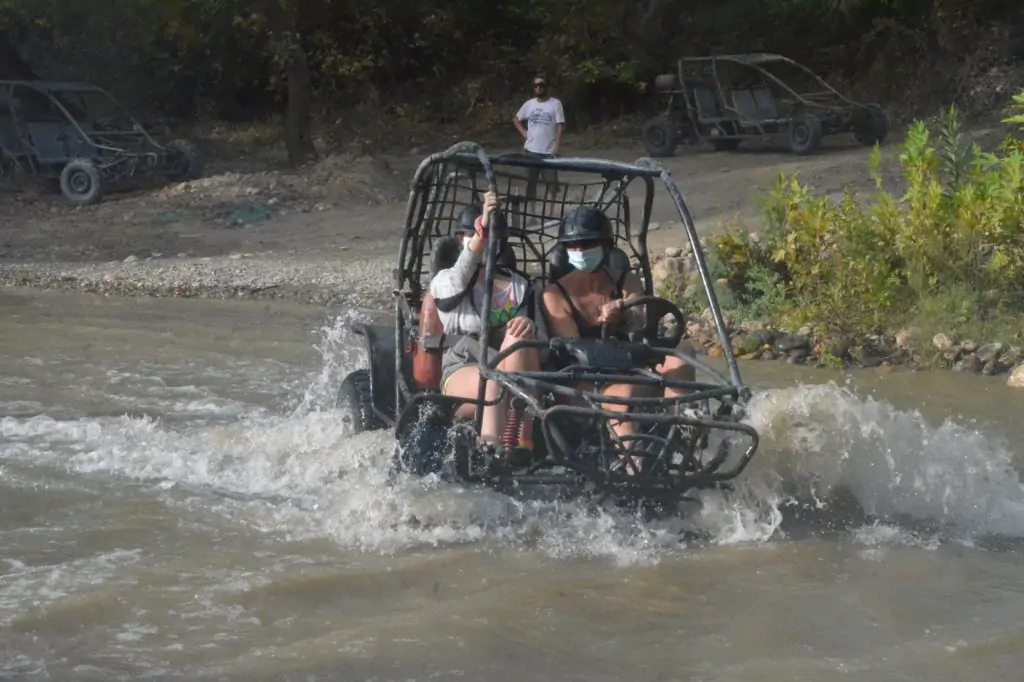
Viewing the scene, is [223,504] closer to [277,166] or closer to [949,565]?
[949,565]

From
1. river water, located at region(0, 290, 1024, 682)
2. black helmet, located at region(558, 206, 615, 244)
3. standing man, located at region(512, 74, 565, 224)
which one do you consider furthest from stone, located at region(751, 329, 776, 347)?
black helmet, located at region(558, 206, 615, 244)

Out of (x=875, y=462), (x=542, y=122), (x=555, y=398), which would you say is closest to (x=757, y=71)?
(x=542, y=122)

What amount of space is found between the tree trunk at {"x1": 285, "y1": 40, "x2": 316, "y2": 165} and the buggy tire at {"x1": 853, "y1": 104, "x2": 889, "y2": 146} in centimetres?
771

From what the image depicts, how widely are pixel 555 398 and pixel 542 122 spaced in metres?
8.83

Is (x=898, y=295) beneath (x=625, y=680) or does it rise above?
above

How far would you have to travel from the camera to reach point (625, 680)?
17.2 ft

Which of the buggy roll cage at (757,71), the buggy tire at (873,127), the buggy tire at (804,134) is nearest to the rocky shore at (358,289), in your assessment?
the buggy tire at (804,134)

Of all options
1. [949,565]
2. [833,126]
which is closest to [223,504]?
[949,565]

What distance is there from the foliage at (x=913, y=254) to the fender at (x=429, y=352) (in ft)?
15.9

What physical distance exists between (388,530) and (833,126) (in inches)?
527

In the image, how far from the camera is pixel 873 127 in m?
18.6

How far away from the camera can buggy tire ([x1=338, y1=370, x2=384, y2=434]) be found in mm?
7543

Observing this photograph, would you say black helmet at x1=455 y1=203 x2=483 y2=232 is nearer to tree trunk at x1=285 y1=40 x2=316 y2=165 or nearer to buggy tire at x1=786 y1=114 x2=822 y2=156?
buggy tire at x1=786 y1=114 x2=822 y2=156

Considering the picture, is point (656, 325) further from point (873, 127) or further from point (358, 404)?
point (873, 127)
